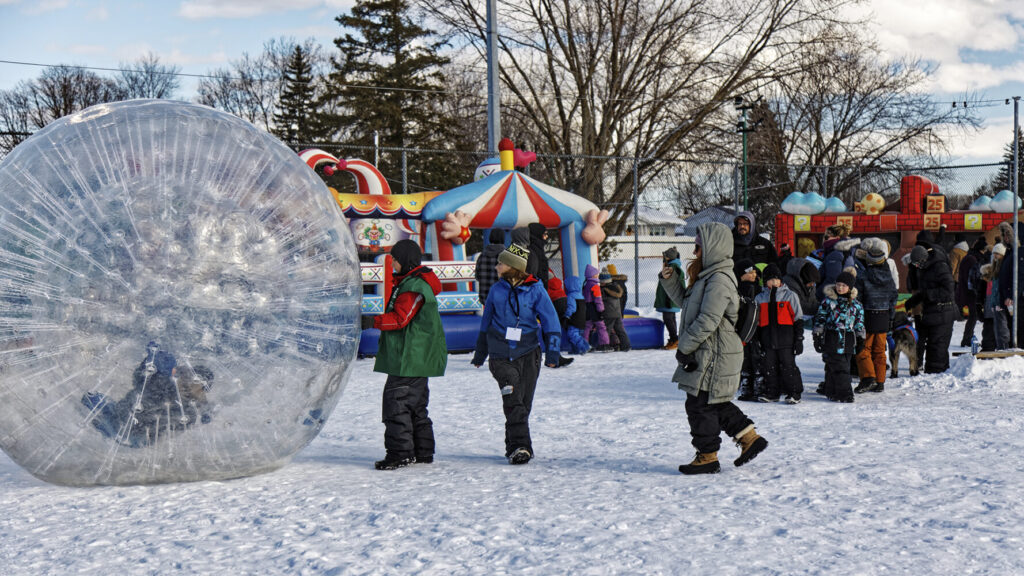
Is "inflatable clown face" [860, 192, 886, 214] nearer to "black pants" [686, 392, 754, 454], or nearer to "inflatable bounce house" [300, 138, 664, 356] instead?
"inflatable bounce house" [300, 138, 664, 356]

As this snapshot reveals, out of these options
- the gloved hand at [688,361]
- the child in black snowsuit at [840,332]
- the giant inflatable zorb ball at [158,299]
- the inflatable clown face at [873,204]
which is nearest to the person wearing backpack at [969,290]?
the child in black snowsuit at [840,332]

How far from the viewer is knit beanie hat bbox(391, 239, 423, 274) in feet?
18.5

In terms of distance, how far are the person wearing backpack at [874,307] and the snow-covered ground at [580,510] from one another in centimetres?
144

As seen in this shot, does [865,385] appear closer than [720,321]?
No

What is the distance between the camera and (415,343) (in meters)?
5.55

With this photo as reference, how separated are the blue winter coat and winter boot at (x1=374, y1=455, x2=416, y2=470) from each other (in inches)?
32.9

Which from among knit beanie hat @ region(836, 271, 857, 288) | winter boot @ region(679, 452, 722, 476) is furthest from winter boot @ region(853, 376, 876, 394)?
winter boot @ region(679, 452, 722, 476)

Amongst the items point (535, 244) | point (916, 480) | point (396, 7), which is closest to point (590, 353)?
point (535, 244)

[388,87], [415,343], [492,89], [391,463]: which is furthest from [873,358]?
[388,87]

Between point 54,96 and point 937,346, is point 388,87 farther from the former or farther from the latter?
point 937,346

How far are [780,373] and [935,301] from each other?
7.46ft

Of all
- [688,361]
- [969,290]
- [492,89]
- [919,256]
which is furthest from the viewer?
[492,89]

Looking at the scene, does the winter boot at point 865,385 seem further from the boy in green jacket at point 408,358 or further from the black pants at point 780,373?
the boy in green jacket at point 408,358

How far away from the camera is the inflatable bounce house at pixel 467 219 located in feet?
41.8
